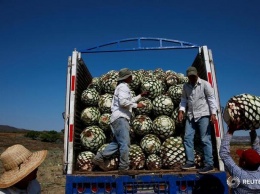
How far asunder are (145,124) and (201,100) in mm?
1234

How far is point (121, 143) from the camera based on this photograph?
4.86 metres

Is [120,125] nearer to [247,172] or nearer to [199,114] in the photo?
[199,114]

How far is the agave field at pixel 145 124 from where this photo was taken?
17.2 feet

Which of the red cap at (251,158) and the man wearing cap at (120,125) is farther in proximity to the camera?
the man wearing cap at (120,125)

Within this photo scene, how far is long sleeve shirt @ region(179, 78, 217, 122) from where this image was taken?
5043 millimetres

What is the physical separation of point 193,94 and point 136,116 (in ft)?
4.38

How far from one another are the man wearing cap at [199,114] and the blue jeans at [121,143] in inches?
36.1

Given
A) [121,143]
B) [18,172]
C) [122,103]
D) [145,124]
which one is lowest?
[18,172]

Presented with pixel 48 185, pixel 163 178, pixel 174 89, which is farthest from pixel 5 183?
pixel 48 185

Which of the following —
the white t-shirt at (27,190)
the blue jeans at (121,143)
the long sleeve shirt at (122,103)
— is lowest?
the white t-shirt at (27,190)

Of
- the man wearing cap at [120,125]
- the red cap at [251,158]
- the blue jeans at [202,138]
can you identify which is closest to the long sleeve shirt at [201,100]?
the blue jeans at [202,138]

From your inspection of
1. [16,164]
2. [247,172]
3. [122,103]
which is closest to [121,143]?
[122,103]

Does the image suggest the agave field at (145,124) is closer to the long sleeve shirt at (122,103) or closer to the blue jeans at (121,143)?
the blue jeans at (121,143)

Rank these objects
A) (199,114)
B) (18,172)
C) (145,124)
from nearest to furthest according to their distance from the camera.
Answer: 1. (18,172)
2. (199,114)
3. (145,124)
